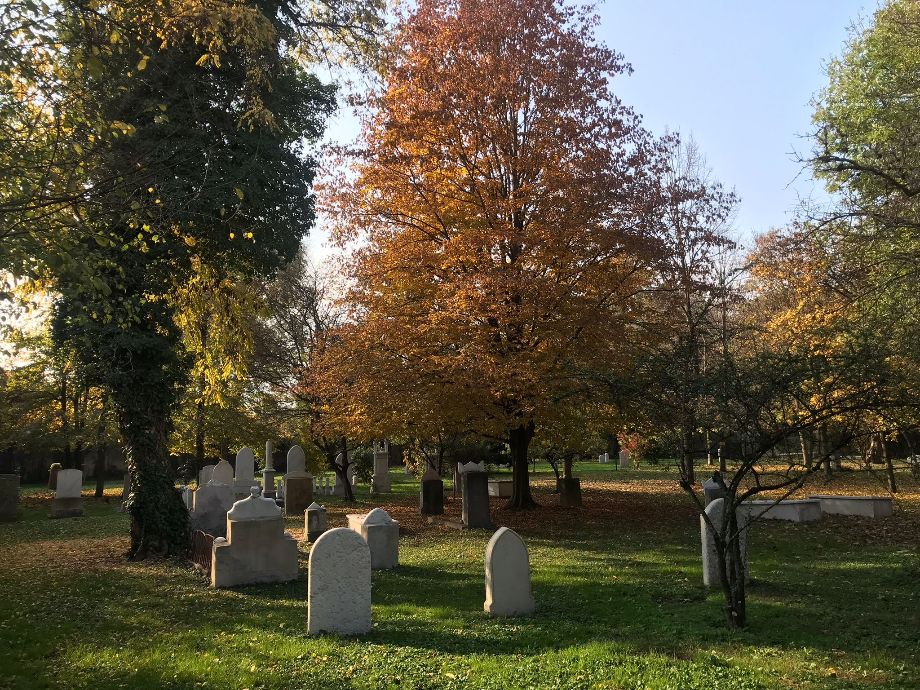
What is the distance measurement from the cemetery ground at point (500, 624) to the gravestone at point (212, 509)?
159 centimetres

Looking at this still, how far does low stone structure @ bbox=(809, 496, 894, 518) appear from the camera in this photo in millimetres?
15555

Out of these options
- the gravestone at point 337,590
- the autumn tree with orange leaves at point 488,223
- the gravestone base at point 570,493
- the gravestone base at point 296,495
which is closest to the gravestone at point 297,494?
the gravestone base at point 296,495

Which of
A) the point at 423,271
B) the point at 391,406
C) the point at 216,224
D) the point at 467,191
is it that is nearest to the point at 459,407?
the point at 391,406

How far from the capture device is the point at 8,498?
19.7 m

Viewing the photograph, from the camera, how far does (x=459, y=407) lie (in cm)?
1470

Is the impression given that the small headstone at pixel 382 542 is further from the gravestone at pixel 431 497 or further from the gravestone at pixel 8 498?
the gravestone at pixel 8 498

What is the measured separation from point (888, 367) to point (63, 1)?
329 inches

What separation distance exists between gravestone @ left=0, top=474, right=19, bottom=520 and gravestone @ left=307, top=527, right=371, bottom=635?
17.1m

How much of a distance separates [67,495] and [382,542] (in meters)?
14.7

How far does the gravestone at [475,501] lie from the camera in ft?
50.0

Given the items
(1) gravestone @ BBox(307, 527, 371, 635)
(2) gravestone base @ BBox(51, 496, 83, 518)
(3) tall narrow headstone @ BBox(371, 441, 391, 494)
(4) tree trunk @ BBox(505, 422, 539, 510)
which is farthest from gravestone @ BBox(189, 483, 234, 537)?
(3) tall narrow headstone @ BBox(371, 441, 391, 494)

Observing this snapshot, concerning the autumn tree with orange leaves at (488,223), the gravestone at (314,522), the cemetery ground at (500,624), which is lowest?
the cemetery ground at (500,624)

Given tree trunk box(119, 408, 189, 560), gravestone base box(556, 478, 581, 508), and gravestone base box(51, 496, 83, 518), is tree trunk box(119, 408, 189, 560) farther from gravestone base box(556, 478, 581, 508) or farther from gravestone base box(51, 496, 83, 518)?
gravestone base box(556, 478, 581, 508)

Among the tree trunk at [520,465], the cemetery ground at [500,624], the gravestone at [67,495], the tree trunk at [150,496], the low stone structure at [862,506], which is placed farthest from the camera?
the gravestone at [67,495]
